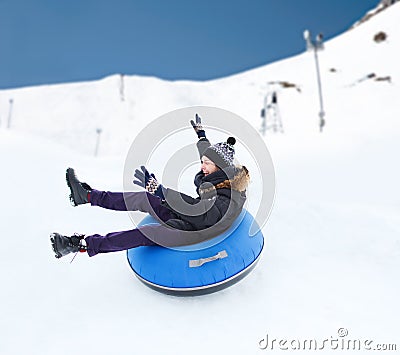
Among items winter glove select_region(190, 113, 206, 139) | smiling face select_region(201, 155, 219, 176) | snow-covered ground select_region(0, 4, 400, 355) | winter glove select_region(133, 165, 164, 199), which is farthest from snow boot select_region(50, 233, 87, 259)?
winter glove select_region(190, 113, 206, 139)

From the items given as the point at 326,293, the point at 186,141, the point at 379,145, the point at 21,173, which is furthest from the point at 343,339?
the point at 186,141

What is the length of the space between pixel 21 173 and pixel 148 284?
363 centimetres

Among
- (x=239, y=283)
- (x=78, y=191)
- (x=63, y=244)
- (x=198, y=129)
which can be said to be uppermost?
(x=198, y=129)

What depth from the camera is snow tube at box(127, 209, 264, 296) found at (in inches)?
94.9

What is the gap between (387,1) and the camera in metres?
46.4

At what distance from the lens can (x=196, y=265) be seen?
7.98 feet

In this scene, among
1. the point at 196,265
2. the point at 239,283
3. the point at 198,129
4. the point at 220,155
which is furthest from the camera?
the point at 198,129

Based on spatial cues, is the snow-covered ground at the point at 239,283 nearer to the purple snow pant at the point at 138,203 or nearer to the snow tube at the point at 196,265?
the snow tube at the point at 196,265

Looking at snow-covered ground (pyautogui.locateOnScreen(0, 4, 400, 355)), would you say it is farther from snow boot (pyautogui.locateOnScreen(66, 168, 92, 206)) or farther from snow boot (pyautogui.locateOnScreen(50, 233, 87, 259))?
snow boot (pyautogui.locateOnScreen(66, 168, 92, 206))

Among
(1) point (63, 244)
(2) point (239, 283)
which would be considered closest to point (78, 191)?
(1) point (63, 244)

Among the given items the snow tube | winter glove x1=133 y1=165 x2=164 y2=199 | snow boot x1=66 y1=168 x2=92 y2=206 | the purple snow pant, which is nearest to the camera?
the snow tube

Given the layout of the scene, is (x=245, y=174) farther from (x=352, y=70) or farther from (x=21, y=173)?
(x=352, y=70)

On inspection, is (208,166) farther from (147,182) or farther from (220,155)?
(147,182)

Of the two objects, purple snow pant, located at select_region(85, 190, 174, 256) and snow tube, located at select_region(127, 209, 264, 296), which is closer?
snow tube, located at select_region(127, 209, 264, 296)
